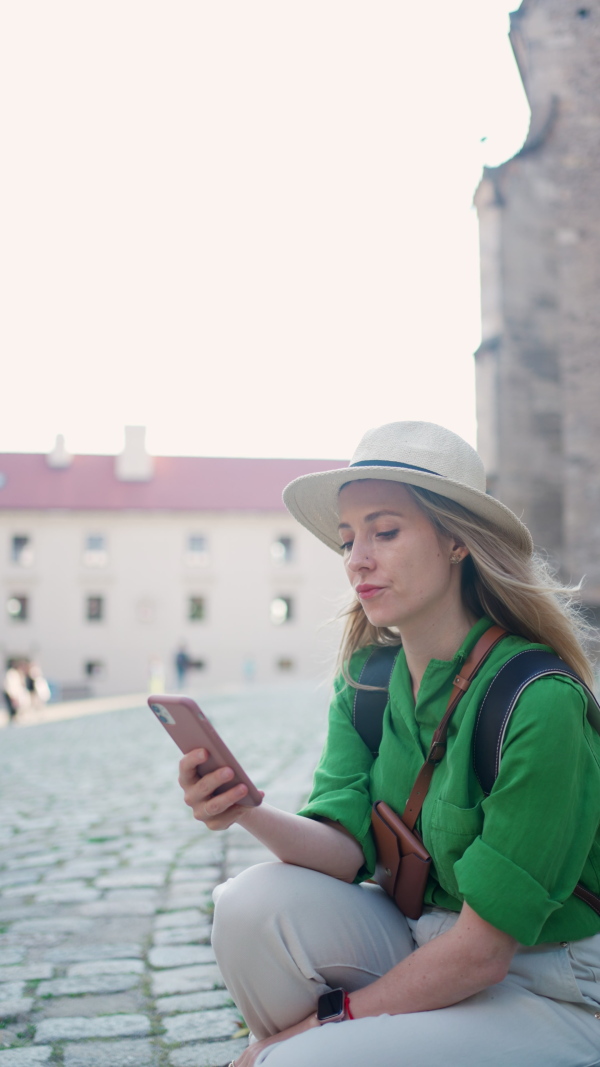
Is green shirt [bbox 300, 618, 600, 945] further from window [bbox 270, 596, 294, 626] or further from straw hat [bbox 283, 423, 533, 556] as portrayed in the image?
window [bbox 270, 596, 294, 626]

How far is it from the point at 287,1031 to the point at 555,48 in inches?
542

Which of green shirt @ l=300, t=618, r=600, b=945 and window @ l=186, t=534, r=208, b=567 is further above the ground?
green shirt @ l=300, t=618, r=600, b=945

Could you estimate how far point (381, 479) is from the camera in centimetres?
237

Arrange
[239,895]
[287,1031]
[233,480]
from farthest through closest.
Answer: [233,480] < [239,895] < [287,1031]

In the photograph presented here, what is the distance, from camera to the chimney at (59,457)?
4941cm

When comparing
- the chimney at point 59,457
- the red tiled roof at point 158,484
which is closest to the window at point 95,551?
the red tiled roof at point 158,484

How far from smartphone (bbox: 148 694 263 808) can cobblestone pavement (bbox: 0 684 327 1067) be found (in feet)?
3.32

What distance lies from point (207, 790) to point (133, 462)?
48.1 metres

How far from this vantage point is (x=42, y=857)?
5.38 meters

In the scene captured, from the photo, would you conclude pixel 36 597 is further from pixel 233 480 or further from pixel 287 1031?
pixel 287 1031

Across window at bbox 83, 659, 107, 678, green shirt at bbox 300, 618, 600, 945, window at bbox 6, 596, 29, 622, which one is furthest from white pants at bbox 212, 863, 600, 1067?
window at bbox 6, 596, 29, 622

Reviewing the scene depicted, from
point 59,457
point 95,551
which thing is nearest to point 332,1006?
point 95,551

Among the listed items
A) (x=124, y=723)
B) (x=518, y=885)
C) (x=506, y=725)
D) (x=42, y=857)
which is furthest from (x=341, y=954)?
(x=124, y=723)

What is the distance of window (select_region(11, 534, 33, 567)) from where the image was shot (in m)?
45.9
